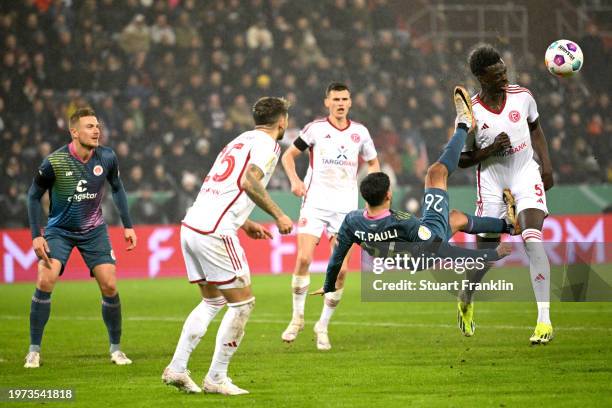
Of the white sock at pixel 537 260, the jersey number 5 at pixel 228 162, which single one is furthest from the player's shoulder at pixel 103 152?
the white sock at pixel 537 260

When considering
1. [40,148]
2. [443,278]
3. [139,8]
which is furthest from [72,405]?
[139,8]

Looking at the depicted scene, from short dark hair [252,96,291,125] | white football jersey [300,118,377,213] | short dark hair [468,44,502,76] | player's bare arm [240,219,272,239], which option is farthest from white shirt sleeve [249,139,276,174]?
white football jersey [300,118,377,213]

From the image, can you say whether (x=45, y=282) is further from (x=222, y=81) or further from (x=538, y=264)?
(x=222, y=81)

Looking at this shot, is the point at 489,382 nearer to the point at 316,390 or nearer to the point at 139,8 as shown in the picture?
the point at 316,390

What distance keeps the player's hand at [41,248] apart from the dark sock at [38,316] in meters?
0.38

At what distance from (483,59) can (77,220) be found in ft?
12.5

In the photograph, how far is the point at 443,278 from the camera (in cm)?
1191

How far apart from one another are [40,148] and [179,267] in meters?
3.55

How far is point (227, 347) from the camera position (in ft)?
22.1

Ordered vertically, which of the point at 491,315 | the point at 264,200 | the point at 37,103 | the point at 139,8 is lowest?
the point at 491,315

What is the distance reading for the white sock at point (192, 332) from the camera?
22.5ft

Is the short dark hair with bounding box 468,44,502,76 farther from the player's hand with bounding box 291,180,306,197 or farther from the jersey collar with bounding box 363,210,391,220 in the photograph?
the player's hand with bounding box 291,180,306,197

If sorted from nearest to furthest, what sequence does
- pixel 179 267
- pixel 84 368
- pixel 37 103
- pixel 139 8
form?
1. pixel 84 368
2. pixel 179 267
3. pixel 37 103
4. pixel 139 8

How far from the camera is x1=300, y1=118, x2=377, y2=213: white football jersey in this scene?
34.4 feet
